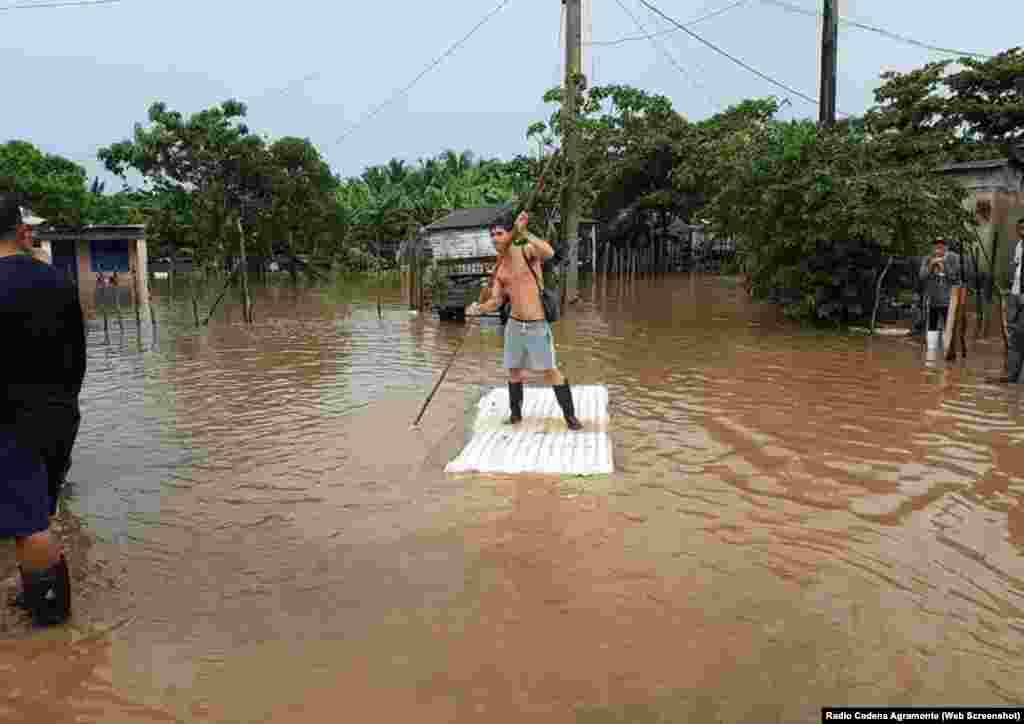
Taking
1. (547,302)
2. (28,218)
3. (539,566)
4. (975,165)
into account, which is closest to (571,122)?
(975,165)

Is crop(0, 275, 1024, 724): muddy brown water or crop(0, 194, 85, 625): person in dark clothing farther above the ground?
crop(0, 194, 85, 625): person in dark clothing

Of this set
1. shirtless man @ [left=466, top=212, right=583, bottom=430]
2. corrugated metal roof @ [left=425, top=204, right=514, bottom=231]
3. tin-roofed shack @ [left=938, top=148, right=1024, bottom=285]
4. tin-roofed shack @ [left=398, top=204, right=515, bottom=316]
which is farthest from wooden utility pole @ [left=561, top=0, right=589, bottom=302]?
shirtless man @ [left=466, top=212, right=583, bottom=430]

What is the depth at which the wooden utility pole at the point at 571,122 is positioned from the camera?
17.0 m

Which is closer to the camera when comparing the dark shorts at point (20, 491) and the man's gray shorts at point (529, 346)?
the dark shorts at point (20, 491)

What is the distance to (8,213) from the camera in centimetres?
354

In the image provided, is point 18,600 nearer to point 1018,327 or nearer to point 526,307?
point 526,307

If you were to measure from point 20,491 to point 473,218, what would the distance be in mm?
20831

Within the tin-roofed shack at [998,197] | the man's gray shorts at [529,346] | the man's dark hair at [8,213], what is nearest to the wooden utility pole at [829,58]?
the tin-roofed shack at [998,197]

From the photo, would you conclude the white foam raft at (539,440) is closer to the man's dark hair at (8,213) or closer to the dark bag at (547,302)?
the dark bag at (547,302)

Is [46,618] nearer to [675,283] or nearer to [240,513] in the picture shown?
[240,513]

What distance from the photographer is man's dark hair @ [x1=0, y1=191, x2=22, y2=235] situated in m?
3.52

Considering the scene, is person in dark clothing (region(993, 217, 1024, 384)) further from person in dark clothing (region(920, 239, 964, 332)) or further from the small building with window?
the small building with window

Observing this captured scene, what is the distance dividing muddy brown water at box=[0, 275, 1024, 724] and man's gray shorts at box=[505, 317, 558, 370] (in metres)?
0.94

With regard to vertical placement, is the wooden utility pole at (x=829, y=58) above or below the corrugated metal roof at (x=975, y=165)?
above
